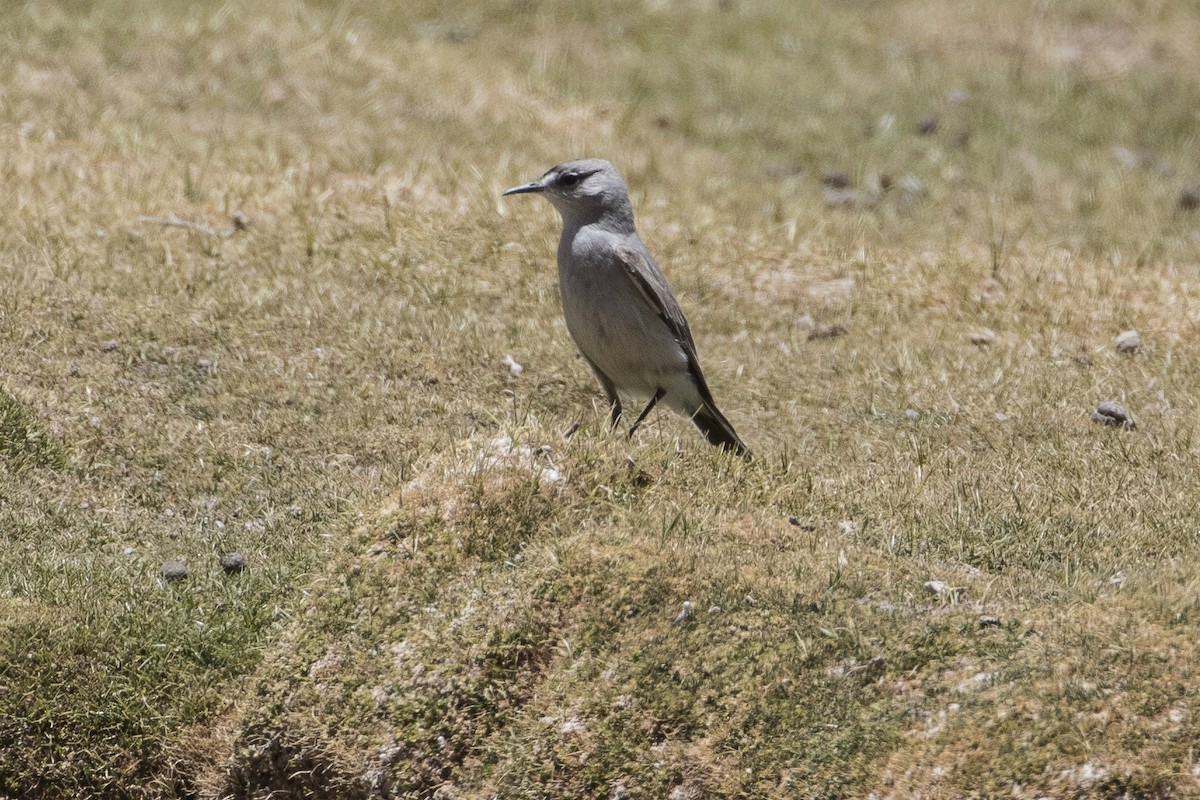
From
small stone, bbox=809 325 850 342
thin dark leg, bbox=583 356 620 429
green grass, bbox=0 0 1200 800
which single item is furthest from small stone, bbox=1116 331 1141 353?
thin dark leg, bbox=583 356 620 429

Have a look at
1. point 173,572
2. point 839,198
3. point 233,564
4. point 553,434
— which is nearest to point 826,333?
point 839,198

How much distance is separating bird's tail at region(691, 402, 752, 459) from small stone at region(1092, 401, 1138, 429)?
2142 millimetres

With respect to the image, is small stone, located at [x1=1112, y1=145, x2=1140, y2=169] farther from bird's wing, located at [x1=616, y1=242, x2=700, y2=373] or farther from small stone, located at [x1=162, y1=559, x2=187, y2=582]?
small stone, located at [x1=162, y1=559, x2=187, y2=582]

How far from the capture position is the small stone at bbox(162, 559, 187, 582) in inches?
253

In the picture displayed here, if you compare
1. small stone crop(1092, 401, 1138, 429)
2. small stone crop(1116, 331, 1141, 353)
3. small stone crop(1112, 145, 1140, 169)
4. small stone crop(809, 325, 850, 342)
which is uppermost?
small stone crop(1092, 401, 1138, 429)

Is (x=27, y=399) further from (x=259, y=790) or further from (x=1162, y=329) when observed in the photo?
(x=1162, y=329)

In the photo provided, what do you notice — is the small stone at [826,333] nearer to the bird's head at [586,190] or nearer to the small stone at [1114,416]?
the small stone at [1114,416]

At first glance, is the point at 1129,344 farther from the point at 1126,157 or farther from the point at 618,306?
the point at 1126,157

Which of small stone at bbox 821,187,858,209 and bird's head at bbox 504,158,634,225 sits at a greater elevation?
bird's head at bbox 504,158,634,225

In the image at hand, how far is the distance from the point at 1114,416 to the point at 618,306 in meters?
2.94

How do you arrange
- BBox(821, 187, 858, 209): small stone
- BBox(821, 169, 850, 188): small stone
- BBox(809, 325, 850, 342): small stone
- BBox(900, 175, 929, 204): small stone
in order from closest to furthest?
BBox(809, 325, 850, 342): small stone → BBox(821, 187, 858, 209): small stone → BBox(900, 175, 929, 204): small stone → BBox(821, 169, 850, 188): small stone

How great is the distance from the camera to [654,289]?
7.86 metres

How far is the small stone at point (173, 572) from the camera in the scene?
253 inches

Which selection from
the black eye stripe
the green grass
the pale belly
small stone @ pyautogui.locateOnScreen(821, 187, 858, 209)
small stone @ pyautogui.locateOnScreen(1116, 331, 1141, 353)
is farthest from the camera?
small stone @ pyautogui.locateOnScreen(821, 187, 858, 209)
